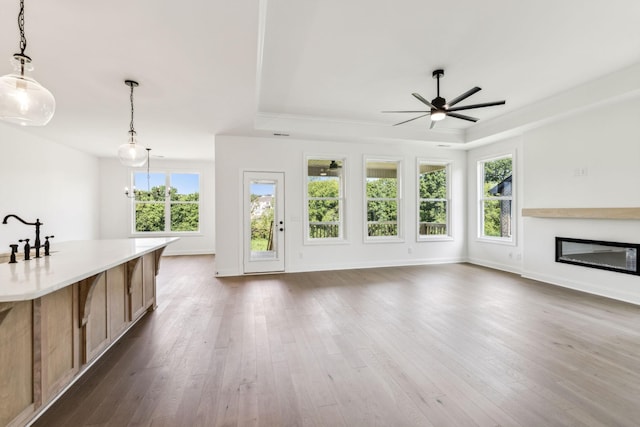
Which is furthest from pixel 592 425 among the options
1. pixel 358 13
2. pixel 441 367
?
pixel 358 13

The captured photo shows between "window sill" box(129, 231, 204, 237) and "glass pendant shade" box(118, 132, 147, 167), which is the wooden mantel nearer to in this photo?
"glass pendant shade" box(118, 132, 147, 167)

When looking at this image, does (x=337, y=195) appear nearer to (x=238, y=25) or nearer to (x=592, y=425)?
(x=238, y=25)

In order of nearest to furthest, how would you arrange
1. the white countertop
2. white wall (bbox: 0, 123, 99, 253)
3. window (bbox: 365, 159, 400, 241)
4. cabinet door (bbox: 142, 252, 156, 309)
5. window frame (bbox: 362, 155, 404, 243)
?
1. the white countertop
2. cabinet door (bbox: 142, 252, 156, 309)
3. white wall (bbox: 0, 123, 99, 253)
4. window frame (bbox: 362, 155, 404, 243)
5. window (bbox: 365, 159, 400, 241)

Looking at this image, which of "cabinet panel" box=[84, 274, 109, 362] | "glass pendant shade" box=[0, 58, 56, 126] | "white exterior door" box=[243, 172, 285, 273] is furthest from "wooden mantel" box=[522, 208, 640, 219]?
"glass pendant shade" box=[0, 58, 56, 126]

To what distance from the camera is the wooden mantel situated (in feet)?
12.8

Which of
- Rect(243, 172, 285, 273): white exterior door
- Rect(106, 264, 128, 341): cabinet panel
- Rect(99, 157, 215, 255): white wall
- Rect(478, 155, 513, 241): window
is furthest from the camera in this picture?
Rect(99, 157, 215, 255): white wall

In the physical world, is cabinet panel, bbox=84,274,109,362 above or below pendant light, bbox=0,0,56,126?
below

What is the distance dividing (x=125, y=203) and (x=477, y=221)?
9295 mm

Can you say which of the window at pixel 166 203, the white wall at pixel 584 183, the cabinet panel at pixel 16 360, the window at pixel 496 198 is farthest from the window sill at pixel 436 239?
the cabinet panel at pixel 16 360

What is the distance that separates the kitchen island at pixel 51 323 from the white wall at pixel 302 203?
9.62 ft

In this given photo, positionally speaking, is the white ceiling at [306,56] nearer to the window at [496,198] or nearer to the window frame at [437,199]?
the window at [496,198]

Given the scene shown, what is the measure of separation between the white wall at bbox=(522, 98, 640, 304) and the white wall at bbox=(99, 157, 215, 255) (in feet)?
26.3

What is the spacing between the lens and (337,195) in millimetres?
6516

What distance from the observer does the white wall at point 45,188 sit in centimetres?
500
